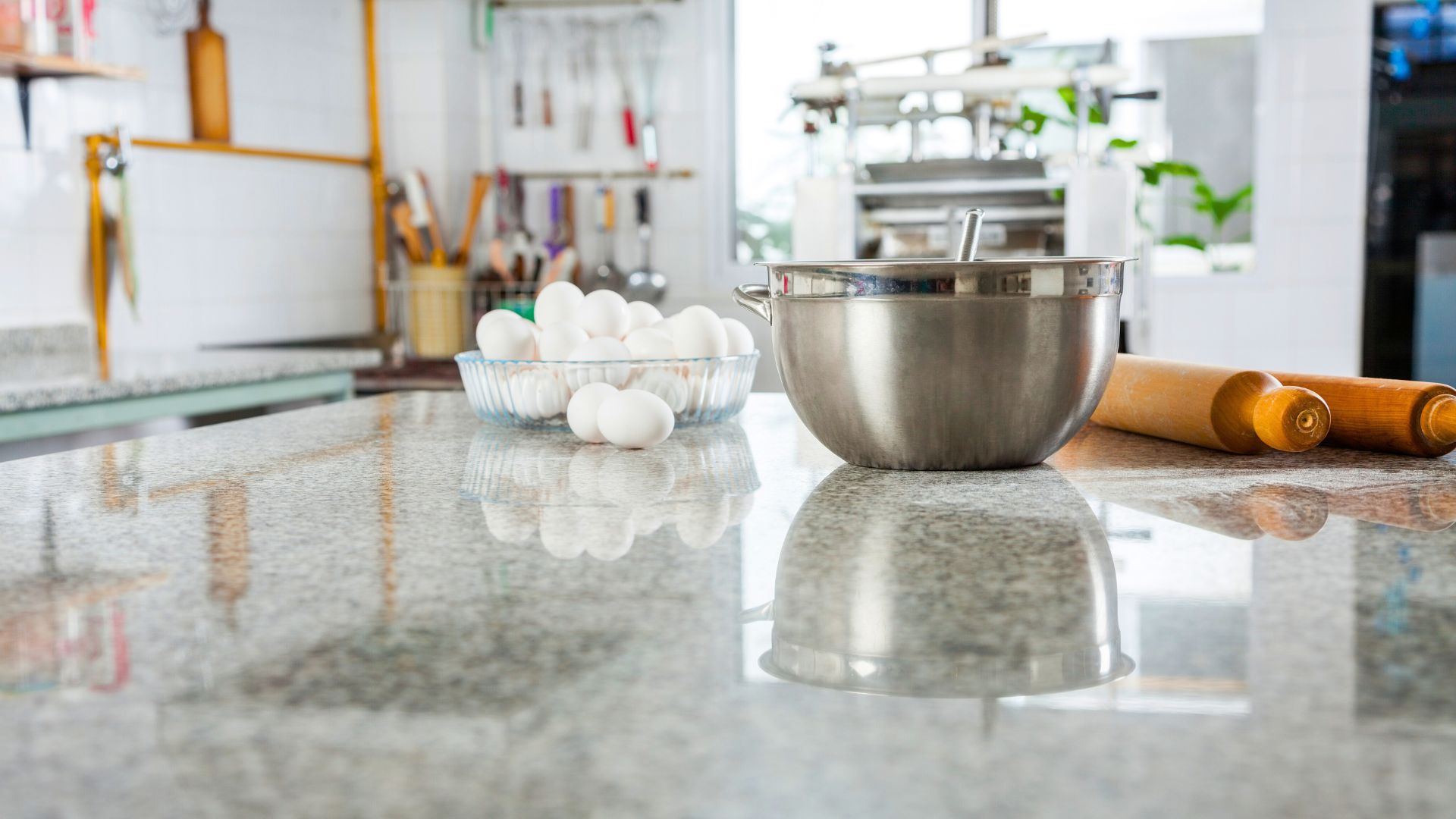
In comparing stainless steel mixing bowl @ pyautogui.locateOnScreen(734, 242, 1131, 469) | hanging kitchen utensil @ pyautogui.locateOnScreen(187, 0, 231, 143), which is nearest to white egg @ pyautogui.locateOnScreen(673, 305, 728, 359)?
stainless steel mixing bowl @ pyautogui.locateOnScreen(734, 242, 1131, 469)

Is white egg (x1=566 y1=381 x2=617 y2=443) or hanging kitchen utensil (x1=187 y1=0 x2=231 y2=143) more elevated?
hanging kitchen utensil (x1=187 y1=0 x2=231 y2=143)

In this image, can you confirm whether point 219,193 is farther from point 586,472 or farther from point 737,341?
point 586,472

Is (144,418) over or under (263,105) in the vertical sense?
under

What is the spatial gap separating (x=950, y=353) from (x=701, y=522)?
0.18 meters

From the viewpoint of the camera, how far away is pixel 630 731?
0.34 m

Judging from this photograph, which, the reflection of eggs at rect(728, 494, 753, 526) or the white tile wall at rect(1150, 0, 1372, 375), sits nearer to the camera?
the reflection of eggs at rect(728, 494, 753, 526)

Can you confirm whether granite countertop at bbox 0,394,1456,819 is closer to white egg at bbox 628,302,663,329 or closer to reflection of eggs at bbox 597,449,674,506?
reflection of eggs at bbox 597,449,674,506

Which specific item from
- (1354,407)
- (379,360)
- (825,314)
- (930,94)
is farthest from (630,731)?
(930,94)

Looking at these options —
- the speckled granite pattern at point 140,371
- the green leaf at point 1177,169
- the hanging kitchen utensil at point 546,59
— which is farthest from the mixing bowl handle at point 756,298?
the hanging kitchen utensil at point 546,59

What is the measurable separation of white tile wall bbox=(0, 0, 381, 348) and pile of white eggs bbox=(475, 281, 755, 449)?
1.72 m

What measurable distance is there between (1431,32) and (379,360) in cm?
242

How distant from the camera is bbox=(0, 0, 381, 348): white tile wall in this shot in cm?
236

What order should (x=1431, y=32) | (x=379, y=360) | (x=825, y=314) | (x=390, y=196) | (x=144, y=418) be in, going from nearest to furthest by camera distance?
1. (x=825, y=314)
2. (x=144, y=418)
3. (x=379, y=360)
4. (x=1431, y=32)
5. (x=390, y=196)

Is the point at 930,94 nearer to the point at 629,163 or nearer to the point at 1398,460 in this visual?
the point at 629,163
